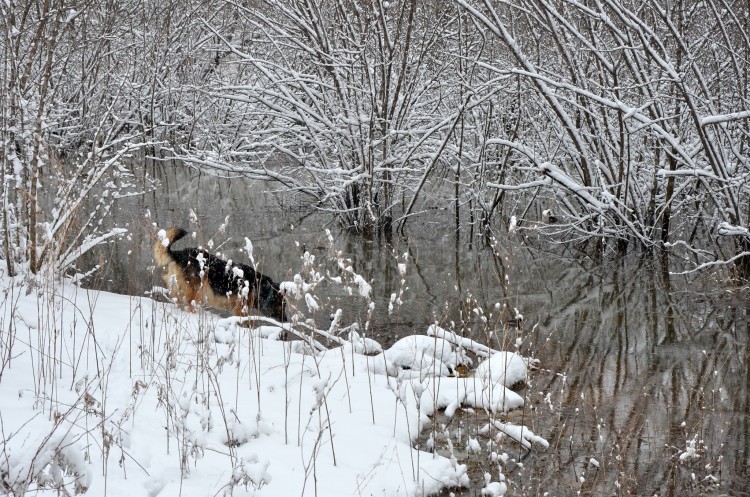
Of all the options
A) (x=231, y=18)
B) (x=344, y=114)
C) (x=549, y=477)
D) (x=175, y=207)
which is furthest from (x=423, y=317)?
(x=231, y=18)

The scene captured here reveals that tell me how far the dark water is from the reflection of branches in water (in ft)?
0.04

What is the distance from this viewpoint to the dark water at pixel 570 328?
3.54 metres

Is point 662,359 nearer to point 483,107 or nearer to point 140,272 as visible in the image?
point 140,272

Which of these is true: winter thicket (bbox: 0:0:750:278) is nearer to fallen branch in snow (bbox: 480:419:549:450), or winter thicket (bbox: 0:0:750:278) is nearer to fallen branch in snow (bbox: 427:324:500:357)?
fallen branch in snow (bbox: 427:324:500:357)

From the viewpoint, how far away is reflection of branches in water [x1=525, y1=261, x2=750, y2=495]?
3.45 m

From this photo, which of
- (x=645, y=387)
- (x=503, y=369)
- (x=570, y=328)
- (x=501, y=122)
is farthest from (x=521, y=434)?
(x=501, y=122)

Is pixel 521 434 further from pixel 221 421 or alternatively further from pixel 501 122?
pixel 501 122

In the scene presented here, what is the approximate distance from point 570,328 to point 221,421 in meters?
3.27

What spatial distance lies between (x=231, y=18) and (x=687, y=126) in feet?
45.6

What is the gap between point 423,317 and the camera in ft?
20.0

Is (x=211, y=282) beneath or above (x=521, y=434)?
above

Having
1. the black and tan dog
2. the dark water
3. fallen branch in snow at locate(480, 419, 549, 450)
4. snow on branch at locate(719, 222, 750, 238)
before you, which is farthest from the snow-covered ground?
snow on branch at locate(719, 222, 750, 238)

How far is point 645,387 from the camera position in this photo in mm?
4574

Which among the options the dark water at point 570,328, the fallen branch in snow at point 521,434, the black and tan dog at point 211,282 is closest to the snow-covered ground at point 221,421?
the fallen branch in snow at point 521,434
